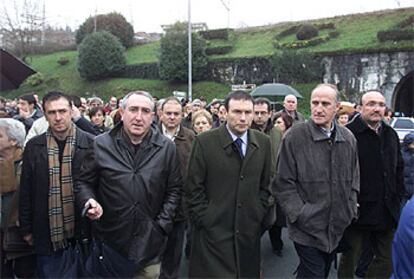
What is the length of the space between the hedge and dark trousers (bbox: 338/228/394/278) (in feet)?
106

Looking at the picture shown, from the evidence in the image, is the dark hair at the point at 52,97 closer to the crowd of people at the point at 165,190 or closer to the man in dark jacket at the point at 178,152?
the crowd of people at the point at 165,190

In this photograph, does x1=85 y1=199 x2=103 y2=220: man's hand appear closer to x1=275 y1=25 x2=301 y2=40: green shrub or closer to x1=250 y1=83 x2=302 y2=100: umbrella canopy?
x1=250 y1=83 x2=302 y2=100: umbrella canopy

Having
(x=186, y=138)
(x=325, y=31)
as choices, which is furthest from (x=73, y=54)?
(x=186, y=138)

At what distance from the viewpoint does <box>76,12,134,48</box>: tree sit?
138ft

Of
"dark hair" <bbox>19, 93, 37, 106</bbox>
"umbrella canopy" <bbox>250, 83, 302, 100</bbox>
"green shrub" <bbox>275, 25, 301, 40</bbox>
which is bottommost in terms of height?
"dark hair" <bbox>19, 93, 37, 106</bbox>

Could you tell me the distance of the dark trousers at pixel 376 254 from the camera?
4.32 m

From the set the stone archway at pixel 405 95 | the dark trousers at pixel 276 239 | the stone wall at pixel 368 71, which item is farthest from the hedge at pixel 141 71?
the dark trousers at pixel 276 239

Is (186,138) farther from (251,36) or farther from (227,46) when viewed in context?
(251,36)

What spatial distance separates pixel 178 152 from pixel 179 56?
92.7ft

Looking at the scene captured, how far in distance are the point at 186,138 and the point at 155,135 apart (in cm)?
138

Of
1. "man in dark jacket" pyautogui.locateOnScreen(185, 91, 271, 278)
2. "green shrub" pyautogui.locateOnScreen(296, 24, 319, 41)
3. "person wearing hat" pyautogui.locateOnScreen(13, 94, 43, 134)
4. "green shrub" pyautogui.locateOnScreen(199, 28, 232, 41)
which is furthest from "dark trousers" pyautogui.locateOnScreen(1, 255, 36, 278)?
"green shrub" pyautogui.locateOnScreen(199, 28, 232, 41)

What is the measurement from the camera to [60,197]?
3627 mm

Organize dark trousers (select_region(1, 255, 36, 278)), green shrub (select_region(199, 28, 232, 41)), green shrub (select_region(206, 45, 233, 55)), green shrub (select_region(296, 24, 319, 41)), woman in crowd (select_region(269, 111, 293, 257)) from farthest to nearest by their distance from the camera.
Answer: green shrub (select_region(199, 28, 232, 41))
green shrub (select_region(206, 45, 233, 55))
green shrub (select_region(296, 24, 319, 41))
woman in crowd (select_region(269, 111, 293, 257))
dark trousers (select_region(1, 255, 36, 278))

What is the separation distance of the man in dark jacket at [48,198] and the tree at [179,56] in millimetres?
28796
